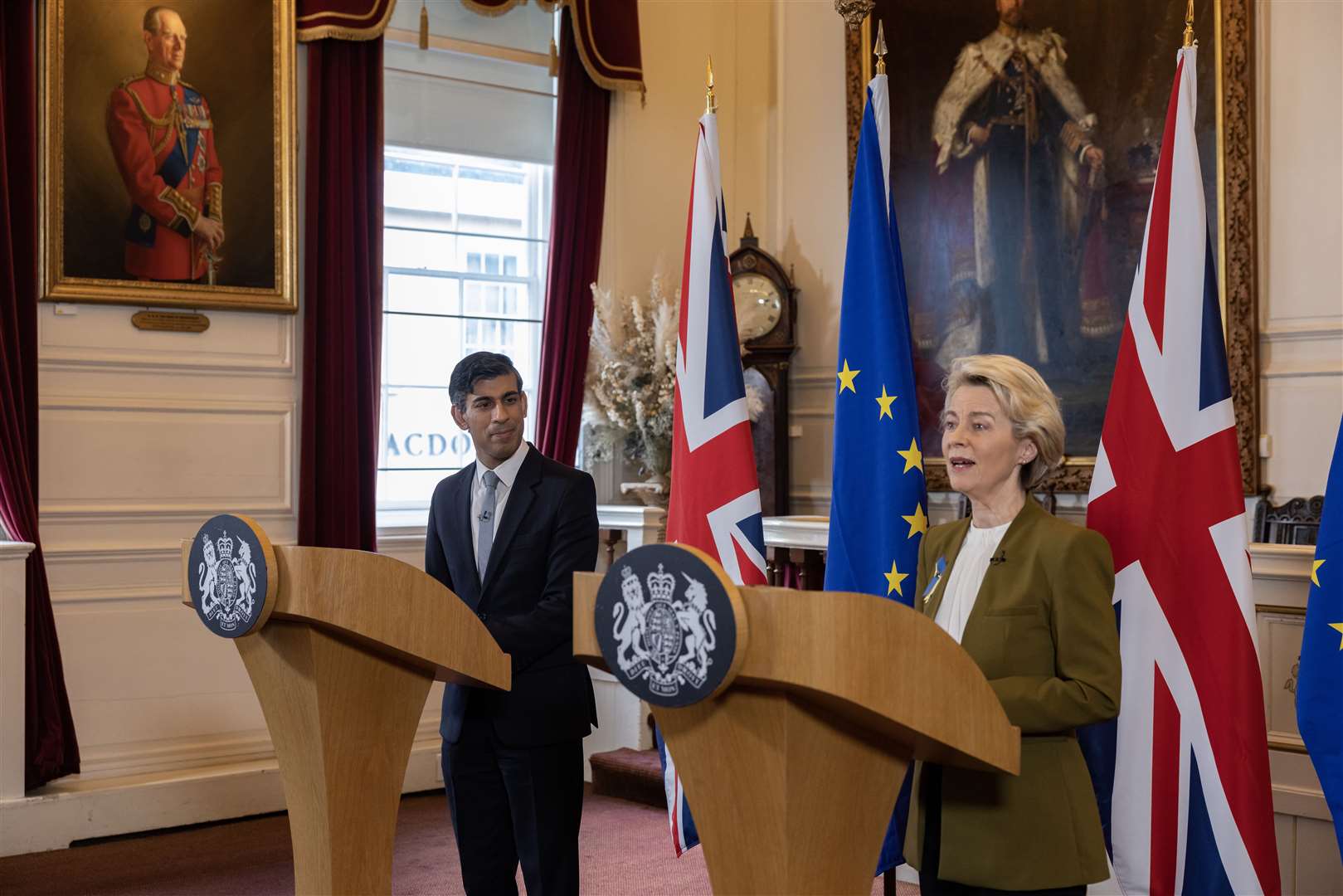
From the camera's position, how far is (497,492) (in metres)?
2.83

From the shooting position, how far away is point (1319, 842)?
334 cm

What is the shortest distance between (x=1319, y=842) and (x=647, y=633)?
2.60 m

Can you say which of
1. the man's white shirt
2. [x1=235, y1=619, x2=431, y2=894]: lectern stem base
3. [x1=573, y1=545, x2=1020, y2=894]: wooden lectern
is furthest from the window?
[x1=573, y1=545, x2=1020, y2=894]: wooden lectern

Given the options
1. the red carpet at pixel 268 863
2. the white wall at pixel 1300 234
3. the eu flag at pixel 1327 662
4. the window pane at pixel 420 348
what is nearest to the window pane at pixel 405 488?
the window pane at pixel 420 348

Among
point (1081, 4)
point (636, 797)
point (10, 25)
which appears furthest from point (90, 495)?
point (1081, 4)

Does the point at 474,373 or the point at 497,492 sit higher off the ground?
the point at 474,373

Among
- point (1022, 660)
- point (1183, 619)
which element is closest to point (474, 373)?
point (1022, 660)

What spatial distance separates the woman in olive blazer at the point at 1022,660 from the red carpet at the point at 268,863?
2.26 metres

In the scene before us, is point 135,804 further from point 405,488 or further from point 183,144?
point 183,144

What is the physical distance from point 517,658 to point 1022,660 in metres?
1.07

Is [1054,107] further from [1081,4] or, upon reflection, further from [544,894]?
[544,894]

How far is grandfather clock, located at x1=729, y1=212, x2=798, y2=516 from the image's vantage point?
6266 mm

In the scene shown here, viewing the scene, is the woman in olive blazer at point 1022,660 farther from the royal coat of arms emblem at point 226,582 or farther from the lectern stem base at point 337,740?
the royal coat of arms emblem at point 226,582

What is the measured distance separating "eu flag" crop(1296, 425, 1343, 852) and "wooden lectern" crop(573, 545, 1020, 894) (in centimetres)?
128
